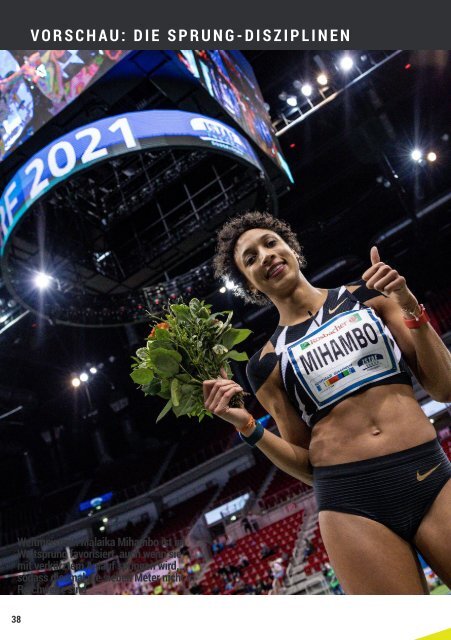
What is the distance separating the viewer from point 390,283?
4.38 feet

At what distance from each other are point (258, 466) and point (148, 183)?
10.7 metres

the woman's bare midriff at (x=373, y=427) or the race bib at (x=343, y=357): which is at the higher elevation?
the race bib at (x=343, y=357)

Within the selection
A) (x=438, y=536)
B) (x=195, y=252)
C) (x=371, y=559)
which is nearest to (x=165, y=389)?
(x=371, y=559)

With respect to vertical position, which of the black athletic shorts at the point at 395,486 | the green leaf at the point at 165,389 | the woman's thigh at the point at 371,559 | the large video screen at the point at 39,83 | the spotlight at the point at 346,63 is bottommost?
the woman's thigh at the point at 371,559

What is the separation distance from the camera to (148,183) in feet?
29.2

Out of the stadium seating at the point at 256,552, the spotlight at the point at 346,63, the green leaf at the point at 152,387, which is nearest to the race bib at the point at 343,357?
the green leaf at the point at 152,387

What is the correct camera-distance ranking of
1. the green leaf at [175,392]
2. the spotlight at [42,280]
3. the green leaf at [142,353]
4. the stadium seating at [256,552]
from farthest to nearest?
1. the stadium seating at [256,552]
2. the spotlight at [42,280]
3. the green leaf at [142,353]
4. the green leaf at [175,392]

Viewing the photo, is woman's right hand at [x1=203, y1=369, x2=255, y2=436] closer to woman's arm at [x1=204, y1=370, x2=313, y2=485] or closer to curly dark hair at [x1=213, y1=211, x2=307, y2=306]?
woman's arm at [x1=204, y1=370, x2=313, y2=485]

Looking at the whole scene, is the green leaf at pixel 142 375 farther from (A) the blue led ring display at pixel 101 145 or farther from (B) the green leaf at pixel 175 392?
(A) the blue led ring display at pixel 101 145

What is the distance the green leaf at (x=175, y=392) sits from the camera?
159 centimetres

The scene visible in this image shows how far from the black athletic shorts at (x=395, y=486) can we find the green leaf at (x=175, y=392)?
0.53 meters

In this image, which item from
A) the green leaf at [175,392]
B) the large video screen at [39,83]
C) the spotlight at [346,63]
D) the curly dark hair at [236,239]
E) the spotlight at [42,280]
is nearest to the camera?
the green leaf at [175,392]

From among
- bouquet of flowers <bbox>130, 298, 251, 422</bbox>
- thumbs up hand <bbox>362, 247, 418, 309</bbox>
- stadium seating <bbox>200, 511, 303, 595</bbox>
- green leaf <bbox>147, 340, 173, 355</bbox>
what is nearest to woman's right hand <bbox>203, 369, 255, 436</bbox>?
bouquet of flowers <bbox>130, 298, 251, 422</bbox>

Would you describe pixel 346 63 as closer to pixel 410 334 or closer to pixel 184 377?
pixel 410 334
